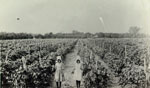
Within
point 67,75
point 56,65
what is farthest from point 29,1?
point 67,75

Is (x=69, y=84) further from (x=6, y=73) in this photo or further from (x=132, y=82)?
(x=132, y=82)

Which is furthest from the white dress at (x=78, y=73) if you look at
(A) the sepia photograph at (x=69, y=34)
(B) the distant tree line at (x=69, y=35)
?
(B) the distant tree line at (x=69, y=35)

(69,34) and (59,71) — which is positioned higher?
(69,34)

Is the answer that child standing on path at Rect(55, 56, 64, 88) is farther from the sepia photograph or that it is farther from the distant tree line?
the distant tree line

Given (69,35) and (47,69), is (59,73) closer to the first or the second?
(47,69)

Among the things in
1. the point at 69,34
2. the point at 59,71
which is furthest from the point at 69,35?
the point at 59,71

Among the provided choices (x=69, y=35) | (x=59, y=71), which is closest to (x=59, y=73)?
(x=59, y=71)

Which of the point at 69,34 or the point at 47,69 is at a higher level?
the point at 69,34

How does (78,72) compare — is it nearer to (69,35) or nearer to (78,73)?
(78,73)

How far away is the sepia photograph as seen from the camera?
139cm

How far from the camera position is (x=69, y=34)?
5.00 ft

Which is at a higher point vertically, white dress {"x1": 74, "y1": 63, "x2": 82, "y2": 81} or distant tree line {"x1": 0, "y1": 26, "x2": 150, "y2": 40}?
distant tree line {"x1": 0, "y1": 26, "x2": 150, "y2": 40}

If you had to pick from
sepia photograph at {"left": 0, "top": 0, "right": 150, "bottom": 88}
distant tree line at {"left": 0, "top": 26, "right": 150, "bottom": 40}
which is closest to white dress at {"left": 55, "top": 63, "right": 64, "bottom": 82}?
sepia photograph at {"left": 0, "top": 0, "right": 150, "bottom": 88}

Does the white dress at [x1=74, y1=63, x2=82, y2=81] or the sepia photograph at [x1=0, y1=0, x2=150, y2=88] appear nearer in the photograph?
the sepia photograph at [x1=0, y1=0, x2=150, y2=88]
